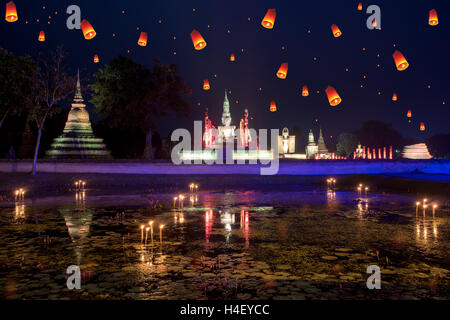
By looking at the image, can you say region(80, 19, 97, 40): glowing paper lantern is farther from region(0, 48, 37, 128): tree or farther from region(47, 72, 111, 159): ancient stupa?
region(47, 72, 111, 159): ancient stupa

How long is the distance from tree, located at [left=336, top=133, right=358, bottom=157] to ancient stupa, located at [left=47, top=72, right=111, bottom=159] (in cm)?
5405

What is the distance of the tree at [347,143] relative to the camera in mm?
80750

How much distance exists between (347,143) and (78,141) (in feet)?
184

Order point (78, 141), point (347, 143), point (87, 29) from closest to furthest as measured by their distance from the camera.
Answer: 1. point (87, 29)
2. point (78, 141)
3. point (347, 143)

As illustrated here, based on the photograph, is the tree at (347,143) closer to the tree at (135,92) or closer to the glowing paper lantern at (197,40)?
the tree at (135,92)

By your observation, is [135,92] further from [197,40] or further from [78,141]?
[197,40]

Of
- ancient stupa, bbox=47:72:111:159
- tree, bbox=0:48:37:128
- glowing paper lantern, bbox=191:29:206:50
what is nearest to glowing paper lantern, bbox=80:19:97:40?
glowing paper lantern, bbox=191:29:206:50

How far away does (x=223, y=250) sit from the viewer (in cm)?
798

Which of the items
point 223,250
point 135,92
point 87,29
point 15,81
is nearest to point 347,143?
point 135,92

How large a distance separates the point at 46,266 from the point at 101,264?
81 cm

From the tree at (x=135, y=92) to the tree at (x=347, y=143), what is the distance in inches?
1897

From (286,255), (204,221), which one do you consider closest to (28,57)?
(204,221)
